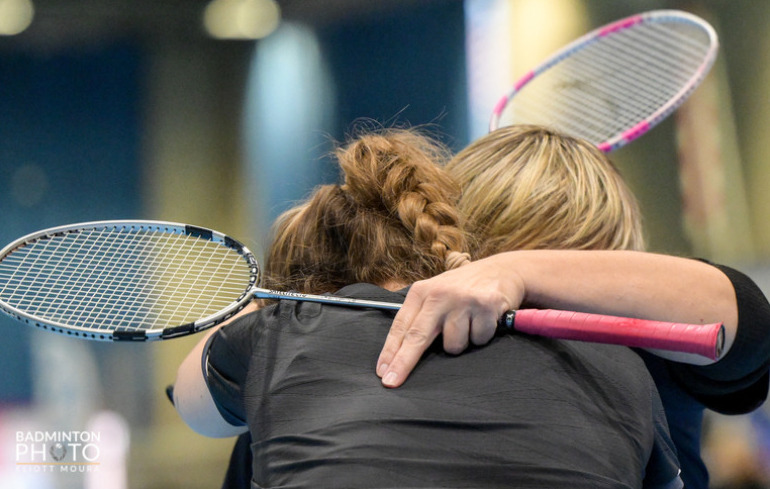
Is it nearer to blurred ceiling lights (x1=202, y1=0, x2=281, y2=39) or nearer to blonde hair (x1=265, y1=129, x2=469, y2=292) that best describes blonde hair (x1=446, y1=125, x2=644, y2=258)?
blonde hair (x1=265, y1=129, x2=469, y2=292)

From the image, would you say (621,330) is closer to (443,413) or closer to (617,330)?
(617,330)

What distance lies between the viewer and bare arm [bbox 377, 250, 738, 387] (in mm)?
584

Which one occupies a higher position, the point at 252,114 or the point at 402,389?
the point at 402,389

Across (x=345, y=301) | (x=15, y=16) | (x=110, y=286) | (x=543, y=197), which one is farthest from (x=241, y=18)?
(x=345, y=301)

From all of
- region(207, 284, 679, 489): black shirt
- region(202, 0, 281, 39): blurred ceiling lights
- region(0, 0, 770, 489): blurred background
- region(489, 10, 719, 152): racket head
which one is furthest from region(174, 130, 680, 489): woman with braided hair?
region(202, 0, 281, 39): blurred ceiling lights

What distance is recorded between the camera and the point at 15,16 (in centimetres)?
198

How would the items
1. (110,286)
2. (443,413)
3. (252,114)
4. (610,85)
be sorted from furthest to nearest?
(252,114) < (610,85) < (110,286) < (443,413)

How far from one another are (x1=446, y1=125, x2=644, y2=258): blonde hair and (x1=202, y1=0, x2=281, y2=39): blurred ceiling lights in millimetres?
1333

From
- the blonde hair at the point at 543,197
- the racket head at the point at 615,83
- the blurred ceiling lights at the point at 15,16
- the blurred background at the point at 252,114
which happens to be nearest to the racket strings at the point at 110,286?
the blonde hair at the point at 543,197

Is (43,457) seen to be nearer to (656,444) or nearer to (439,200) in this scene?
(439,200)

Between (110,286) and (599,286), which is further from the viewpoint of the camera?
(110,286)

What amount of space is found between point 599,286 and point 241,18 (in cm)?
161

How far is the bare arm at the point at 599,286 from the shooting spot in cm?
58

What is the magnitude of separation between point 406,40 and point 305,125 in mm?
305
